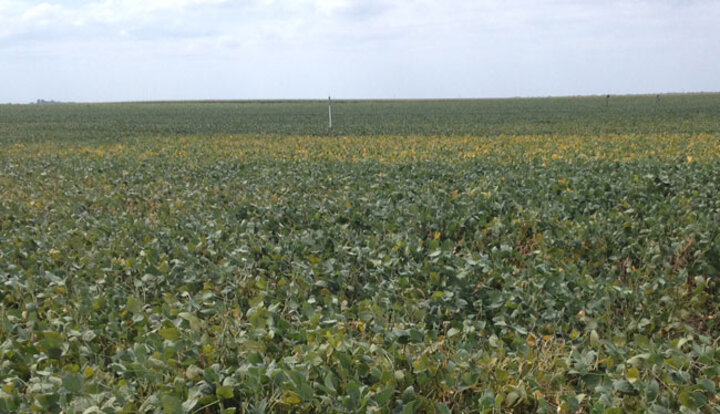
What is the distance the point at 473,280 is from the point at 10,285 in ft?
12.1

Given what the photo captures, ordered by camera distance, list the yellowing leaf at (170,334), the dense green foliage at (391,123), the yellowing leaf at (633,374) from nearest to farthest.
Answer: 1. the yellowing leaf at (633,374)
2. the yellowing leaf at (170,334)
3. the dense green foliage at (391,123)

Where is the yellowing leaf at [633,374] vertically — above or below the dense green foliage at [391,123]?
below

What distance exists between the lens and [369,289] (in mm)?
4383

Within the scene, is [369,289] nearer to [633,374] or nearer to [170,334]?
[170,334]

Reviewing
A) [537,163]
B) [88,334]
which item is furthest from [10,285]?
[537,163]

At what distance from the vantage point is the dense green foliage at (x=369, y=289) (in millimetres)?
2568

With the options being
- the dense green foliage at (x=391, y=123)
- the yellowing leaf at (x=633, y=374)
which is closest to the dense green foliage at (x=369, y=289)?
the yellowing leaf at (x=633, y=374)

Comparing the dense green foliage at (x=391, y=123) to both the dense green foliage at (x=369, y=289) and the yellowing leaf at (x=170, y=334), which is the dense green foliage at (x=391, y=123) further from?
the yellowing leaf at (x=170, y=334)

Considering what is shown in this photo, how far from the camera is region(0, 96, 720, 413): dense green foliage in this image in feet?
8.43

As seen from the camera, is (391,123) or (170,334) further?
(391,123)

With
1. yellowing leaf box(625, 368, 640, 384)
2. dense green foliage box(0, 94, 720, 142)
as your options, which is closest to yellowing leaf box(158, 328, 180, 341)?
yellowing leaf box(625, 368, 640, 384)

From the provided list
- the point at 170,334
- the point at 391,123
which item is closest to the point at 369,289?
the point at 170,334

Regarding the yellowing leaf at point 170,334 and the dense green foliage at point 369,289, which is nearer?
the dense green foliage at point 369,289

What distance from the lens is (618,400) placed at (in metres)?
2.44
